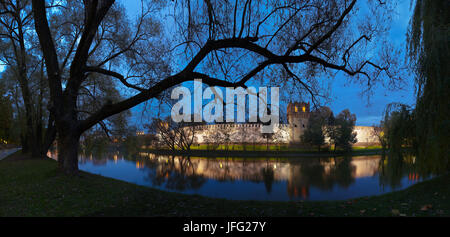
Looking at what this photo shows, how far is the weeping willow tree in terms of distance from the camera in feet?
15.1

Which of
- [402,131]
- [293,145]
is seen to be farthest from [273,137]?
[402,131]

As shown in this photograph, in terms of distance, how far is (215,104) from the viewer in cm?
513

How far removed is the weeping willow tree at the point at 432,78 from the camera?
15.1ft

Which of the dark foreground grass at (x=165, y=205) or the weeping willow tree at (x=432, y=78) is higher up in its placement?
the weeping willow tree at (x=432, y=78)

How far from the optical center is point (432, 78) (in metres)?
4.81
